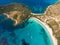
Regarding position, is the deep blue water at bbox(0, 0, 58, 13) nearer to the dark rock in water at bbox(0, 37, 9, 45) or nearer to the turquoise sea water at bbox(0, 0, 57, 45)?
the turquoise sea water at bbox(0, 0, 57, 45)

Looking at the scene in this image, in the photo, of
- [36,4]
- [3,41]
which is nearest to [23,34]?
[3,41]

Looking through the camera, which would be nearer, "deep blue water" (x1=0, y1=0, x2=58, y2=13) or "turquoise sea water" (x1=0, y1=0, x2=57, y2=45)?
"turquoise sea water" (x1=0, y1=0, x2=57, y2=45)

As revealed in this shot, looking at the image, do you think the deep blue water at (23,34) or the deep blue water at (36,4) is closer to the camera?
the deep blue water at (23,34)

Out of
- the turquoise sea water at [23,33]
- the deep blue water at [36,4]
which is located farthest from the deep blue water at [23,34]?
the deep blue water at [36,4]

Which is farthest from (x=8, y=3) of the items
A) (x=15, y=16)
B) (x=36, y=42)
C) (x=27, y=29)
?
(x=36, y=42)

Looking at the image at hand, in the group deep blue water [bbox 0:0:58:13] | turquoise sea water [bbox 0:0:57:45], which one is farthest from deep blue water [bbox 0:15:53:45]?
deep blue water [bbox 0:0:58:13]

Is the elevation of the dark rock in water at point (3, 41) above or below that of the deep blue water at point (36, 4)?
below

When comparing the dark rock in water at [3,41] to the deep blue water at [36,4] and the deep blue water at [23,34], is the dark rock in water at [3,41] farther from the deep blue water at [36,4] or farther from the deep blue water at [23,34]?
the deep blue water at [36,4]

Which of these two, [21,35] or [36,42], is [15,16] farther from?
[36,42]

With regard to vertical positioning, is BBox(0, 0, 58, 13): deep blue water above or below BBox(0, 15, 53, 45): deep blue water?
above
